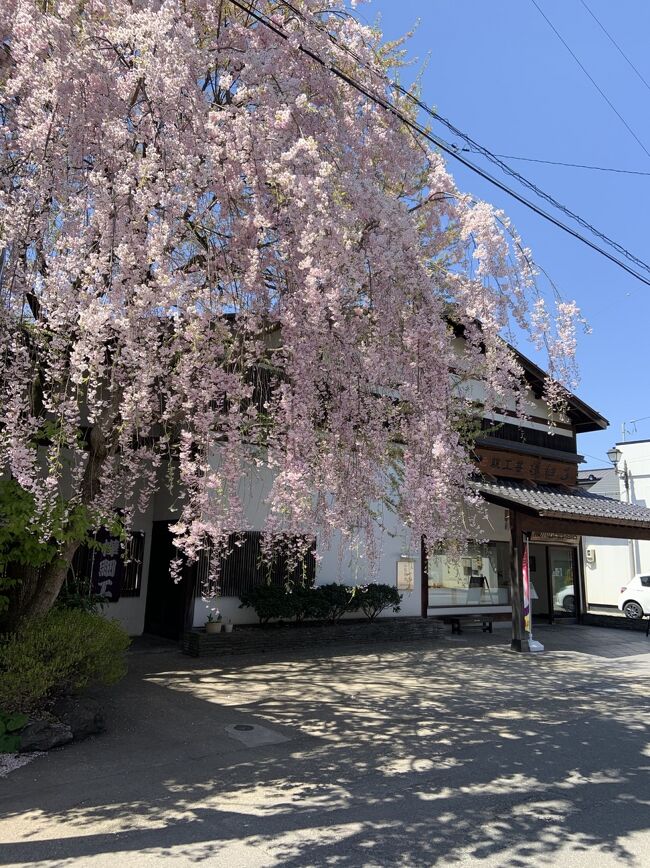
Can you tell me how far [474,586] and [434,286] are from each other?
41.7 feet

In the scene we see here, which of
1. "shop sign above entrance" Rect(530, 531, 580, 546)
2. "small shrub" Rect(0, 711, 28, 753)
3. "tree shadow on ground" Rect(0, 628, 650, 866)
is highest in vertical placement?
"shop sign above entrance" Rect(530, 531, 580, 546)

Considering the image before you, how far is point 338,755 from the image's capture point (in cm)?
634

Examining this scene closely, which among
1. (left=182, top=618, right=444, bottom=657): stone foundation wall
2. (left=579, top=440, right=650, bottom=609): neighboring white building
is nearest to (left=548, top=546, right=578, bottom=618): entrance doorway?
(left=182, top=618, right=444, bottom=657): stone foundation wall

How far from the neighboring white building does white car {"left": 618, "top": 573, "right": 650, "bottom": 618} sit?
19.0ft

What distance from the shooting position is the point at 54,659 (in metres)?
6.36

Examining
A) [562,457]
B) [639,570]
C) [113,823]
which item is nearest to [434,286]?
[113,823]

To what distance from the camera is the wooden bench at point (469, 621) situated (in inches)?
635

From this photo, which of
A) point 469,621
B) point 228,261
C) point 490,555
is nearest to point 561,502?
point 490,555

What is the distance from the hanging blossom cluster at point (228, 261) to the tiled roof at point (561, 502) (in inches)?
252

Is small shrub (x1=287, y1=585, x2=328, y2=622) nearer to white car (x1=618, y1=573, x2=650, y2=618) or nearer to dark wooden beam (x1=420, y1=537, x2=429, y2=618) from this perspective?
dark wooden beam (x1=420, y1=537, x2=429, y2=618)

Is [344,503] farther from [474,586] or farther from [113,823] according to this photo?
[474,586]

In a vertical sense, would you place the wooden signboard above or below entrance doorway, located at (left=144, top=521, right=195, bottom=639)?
above

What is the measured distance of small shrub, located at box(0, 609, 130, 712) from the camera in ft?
19.7

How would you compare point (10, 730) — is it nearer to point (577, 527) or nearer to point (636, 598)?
point (577, 527)
